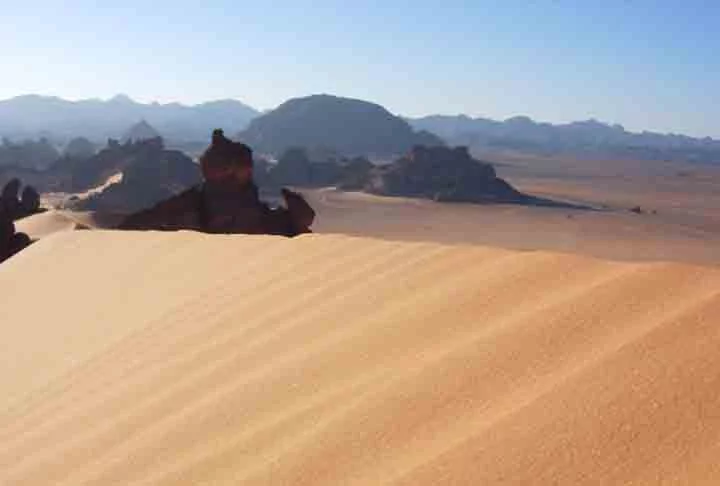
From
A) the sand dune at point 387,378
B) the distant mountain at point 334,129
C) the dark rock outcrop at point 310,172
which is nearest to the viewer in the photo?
the sand dune at point 387,378

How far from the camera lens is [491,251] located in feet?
10.1

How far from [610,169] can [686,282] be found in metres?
115

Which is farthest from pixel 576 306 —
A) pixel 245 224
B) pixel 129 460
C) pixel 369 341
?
pixel 245 224

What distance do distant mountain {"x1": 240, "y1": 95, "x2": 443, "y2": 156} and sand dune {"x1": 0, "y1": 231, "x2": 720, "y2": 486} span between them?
364 ft

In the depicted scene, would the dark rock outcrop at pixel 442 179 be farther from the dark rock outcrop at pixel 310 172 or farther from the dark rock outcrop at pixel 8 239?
the dark rock outcrop at pixel 8 239

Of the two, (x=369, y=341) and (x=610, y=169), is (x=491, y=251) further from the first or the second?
(x=610, y=169)

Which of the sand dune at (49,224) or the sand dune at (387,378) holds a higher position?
A: the sand dune at (387,378)

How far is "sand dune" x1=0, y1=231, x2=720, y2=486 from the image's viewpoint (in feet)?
5.32

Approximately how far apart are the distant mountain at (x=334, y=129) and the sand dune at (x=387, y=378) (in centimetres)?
11087

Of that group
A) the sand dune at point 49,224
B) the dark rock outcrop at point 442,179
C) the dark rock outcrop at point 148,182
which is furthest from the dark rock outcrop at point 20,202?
the dark rock outcrop at point 442,179

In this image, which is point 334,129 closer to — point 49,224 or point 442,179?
point 442,179

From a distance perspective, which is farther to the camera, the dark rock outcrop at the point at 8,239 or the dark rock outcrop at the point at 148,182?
the dark rock outcrop at the point at 148,182

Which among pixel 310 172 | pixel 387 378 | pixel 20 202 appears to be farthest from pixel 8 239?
pixel 310 172

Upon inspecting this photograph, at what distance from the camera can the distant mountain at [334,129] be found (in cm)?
12119
